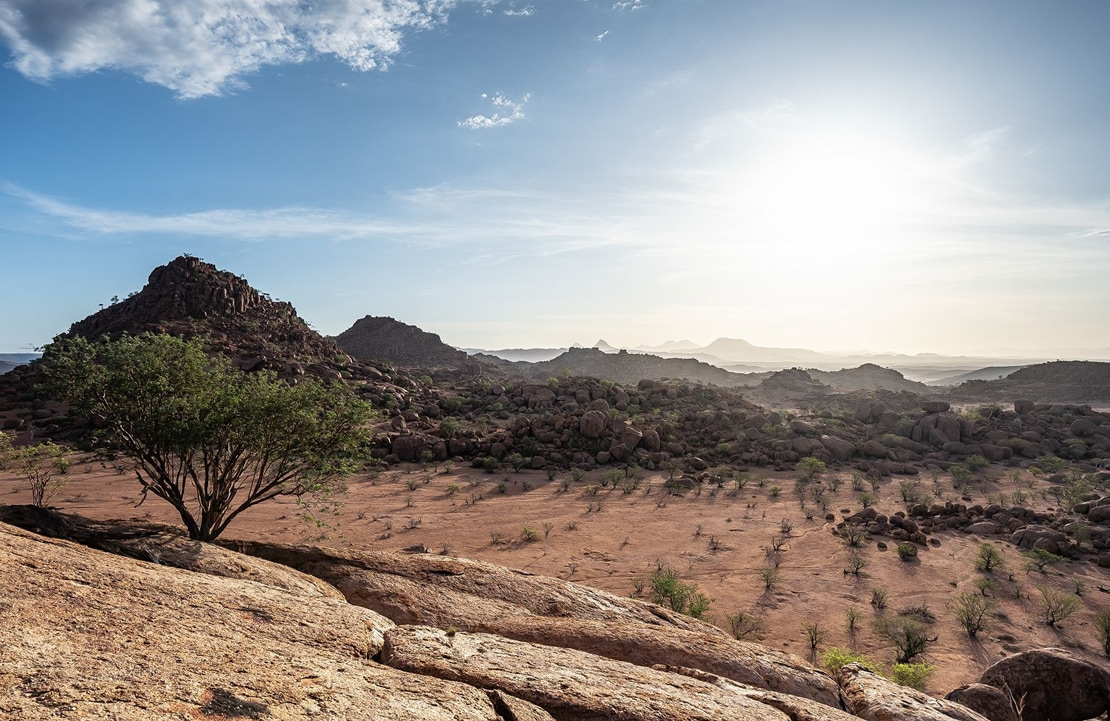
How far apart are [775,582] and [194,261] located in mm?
70002

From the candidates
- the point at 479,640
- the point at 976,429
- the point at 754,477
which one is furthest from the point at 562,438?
the point at 976,429

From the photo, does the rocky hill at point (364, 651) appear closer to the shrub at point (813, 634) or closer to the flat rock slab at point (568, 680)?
the flat rock slab at point (568, 680)

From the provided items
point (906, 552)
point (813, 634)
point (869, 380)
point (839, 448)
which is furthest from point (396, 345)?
point (813, 634)

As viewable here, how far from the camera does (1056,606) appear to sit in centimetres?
1471

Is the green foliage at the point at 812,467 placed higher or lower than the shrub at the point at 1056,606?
higher

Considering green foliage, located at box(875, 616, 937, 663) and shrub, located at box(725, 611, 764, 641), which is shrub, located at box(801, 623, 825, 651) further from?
green foliage, located at box(875, 616, 937, 663)

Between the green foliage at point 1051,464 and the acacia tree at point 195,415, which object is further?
the green foliage at point 1051,464

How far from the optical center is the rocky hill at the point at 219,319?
1962 inches

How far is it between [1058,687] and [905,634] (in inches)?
149

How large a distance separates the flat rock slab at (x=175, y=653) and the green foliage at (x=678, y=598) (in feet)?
31.8

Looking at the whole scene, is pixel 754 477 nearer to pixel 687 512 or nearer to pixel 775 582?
pixel 687 512

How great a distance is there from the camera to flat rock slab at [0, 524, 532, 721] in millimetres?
3207

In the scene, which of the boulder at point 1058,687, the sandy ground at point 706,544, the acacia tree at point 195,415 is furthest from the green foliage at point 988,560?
the acacia tree at point 195,415

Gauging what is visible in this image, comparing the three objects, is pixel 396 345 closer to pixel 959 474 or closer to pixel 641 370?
pixel 641 370
